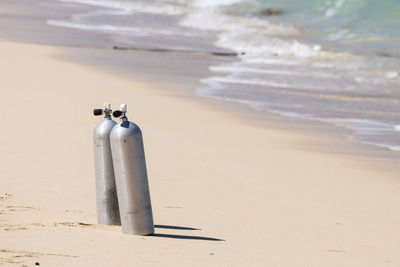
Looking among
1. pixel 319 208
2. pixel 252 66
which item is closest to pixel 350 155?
pixel 319 208

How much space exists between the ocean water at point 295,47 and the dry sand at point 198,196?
1857 millimetres

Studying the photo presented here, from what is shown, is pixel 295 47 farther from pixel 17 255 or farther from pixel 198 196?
pixel 17 255

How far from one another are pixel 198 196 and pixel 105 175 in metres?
1.17

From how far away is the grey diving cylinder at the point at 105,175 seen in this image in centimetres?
518

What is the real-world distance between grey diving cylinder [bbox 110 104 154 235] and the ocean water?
4.86m

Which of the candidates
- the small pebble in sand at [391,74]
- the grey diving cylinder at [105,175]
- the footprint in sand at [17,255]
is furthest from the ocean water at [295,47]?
the footprint in sand at [17,255]

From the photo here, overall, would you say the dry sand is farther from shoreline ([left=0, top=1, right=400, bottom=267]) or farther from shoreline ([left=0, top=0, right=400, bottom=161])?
shoreline ([left=0, top=0, right=400, bottom=161])

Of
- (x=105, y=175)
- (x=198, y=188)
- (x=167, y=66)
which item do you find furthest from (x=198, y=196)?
(x=167, y=66)

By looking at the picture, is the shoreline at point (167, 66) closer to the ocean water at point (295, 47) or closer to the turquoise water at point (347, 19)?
the ocean water at point (295, 47)

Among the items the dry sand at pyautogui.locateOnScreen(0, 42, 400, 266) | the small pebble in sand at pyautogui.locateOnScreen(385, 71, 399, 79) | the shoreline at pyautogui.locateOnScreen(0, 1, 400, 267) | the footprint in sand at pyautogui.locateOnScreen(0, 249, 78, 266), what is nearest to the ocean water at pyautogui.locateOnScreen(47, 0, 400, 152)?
the small pebble in sand at pyautogui.locateOnScreen(385, 71, 399, 79)

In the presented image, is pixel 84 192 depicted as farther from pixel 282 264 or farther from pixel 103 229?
pixel 282 264

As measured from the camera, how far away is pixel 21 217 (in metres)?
5.23

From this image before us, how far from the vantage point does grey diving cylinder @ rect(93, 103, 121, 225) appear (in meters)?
5.18

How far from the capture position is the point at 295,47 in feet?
70.5
